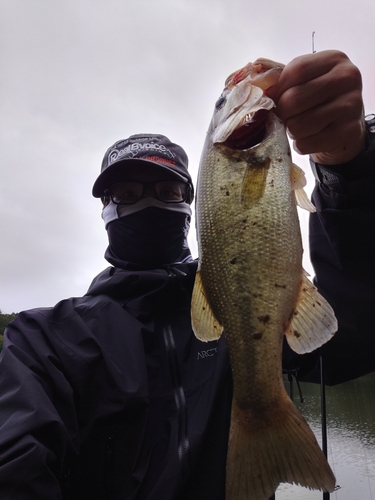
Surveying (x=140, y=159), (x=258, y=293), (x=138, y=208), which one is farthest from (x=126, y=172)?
(x=258, y=293)

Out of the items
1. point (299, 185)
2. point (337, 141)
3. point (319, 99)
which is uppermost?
point (319, 99)

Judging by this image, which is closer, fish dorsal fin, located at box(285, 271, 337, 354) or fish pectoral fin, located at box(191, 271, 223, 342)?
fish dorsal fin, located at box(285, 271, 337, 354)

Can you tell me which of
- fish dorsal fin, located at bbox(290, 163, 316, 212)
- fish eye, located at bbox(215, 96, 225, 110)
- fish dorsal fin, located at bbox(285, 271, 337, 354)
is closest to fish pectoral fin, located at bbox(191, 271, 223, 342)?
fish dorsal fin, located at bbox(285, 271, 337, 354)

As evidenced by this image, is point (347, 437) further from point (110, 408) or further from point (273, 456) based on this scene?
point (273, 456)

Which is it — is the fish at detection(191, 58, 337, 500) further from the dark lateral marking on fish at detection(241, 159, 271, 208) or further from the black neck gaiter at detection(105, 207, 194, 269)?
the black neck gaiter at detection(105, 207, 194, 269)

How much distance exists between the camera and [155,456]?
1982 mm

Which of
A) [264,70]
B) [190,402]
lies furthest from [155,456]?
[264,70]

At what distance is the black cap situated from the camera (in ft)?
9.07

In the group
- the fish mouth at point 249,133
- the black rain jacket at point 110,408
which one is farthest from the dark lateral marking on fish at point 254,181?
the black rain jacket at point 110,408

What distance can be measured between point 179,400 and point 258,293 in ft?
3.12

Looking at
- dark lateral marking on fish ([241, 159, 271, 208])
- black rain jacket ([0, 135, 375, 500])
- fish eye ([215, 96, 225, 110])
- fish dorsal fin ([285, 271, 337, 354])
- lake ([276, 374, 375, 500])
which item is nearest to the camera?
fish dorsal fin ([285, 271, 337, 354])

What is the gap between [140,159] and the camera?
2.73 meters

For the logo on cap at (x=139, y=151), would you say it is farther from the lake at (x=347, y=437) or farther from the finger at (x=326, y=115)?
the lake at (x=347, y=437)

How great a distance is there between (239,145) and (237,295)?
669 mm
